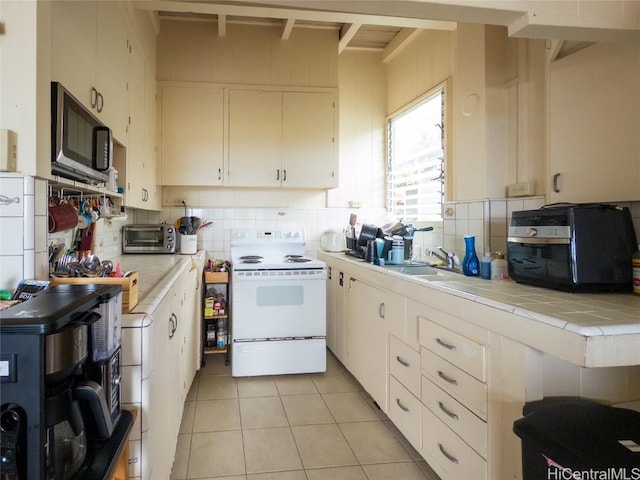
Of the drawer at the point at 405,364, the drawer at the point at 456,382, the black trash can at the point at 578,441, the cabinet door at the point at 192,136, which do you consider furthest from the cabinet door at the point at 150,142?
the black trash can at the point at 578,441

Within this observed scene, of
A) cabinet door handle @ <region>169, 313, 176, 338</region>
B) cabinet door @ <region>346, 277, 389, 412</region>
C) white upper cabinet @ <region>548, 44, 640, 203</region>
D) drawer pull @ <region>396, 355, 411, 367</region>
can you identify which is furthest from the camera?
cabinet door @ <region>346, 277, 389, 412</region>

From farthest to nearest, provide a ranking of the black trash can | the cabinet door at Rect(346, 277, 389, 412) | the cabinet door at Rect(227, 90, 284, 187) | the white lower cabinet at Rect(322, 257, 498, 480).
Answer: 1. the cabinet door at Rect(227, 90, 284, 187)
2. the cabinet door at Rect(346, 277, 389, 412)
3. the white lower cabinet at Rect(322, 257, 498, 480)
4. the black trash can

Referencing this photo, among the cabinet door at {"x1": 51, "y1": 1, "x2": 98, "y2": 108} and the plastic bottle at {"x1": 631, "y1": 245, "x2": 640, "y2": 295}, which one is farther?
the plastic bottle at {"x1": 631, "y1": 245, "x2": 640, "y2": 295}

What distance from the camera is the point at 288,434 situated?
88.4 inches

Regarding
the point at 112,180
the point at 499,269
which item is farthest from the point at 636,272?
the point at 112,180

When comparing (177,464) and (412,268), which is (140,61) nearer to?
(412,268)

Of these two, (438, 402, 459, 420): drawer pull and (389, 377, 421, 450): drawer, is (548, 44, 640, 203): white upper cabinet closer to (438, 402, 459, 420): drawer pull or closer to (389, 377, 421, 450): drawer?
(438, 402, 459, 420): drawer pull

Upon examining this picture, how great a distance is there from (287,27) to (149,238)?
204 centimetres

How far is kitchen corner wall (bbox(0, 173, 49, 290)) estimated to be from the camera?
3.89ft

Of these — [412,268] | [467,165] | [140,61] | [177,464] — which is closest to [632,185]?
[467,165]

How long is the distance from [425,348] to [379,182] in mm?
2410

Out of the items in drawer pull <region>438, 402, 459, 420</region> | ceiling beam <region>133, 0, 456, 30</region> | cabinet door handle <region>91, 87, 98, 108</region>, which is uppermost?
ceiling beam <region>133, 0, 456, 30</region>

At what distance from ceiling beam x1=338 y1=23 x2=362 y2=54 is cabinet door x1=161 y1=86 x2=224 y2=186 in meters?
1.15

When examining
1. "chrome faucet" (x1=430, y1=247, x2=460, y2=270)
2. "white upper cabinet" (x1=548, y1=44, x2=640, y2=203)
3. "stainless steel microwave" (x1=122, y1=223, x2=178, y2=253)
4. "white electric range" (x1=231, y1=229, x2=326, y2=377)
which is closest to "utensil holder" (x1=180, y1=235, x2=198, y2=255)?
"stainless steel microwave" (x1=122, y1=223, x2=178, y2=253)
